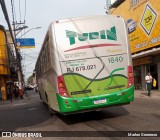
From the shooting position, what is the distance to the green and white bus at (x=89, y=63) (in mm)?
9547

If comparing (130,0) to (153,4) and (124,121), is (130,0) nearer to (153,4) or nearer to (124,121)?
(153,4)

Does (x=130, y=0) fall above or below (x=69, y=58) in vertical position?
above

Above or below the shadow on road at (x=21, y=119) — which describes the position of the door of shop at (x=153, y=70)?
above

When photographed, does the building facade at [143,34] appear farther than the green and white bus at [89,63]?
Yes

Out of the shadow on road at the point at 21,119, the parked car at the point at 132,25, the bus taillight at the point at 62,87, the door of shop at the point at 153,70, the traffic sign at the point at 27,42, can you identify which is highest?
the parked car at the point at 132,25

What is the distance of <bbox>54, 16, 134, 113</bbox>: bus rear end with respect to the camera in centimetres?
955

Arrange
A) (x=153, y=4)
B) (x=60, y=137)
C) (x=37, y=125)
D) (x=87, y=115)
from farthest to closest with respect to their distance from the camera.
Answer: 1. (x=153, y=4)
2. (x=87, y=115)
3. (x=37, y=125)
4. (x=60, y=137)

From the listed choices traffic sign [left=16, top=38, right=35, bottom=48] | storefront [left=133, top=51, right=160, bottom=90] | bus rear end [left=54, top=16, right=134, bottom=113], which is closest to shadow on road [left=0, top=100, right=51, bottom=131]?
bus rear end [left=54, top=16, right=134, bottom=113]

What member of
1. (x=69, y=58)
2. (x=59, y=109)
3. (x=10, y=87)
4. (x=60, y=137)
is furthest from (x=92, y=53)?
(x=10, y=87)

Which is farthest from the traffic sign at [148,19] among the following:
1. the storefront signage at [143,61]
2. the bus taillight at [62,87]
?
the bus taillight at [62,87]

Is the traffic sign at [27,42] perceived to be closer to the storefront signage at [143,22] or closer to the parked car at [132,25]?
the storefront signage at [143,22]

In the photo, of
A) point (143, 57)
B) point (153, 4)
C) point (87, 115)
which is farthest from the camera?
point (143, 57)

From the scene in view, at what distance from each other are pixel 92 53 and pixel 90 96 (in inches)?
54.6

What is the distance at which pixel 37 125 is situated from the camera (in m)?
10.7
